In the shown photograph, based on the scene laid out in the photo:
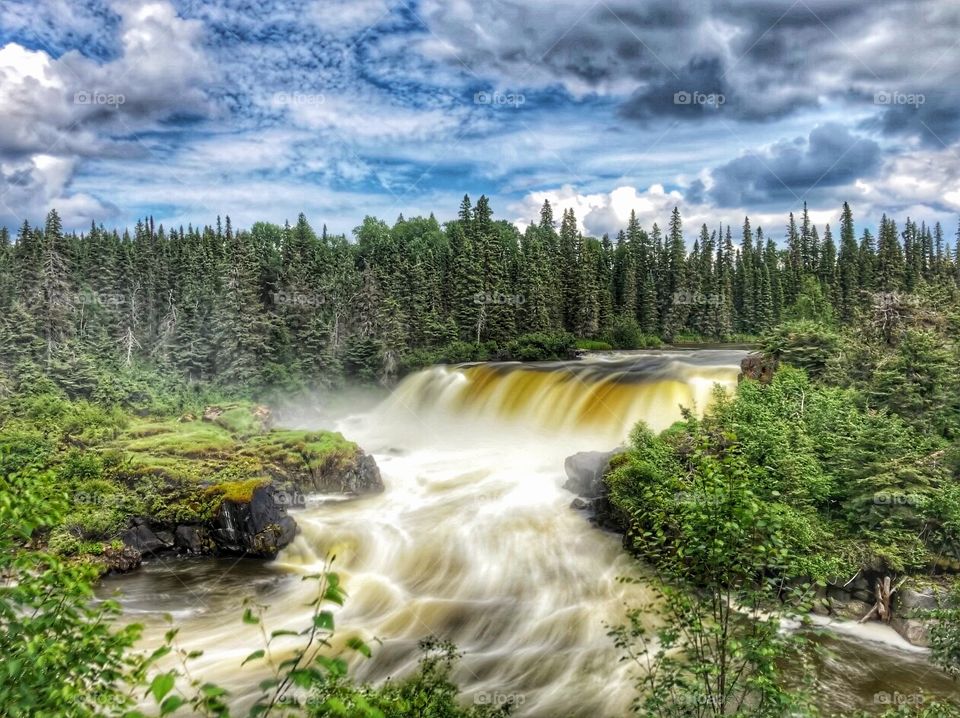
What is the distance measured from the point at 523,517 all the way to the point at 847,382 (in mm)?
11883

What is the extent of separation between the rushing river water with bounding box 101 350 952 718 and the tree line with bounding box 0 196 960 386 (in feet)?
46.0

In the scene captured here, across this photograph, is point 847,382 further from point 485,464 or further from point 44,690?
point 44,690

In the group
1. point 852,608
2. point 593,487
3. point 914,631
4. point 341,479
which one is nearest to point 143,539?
point 341,479

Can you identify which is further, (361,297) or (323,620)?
(361,297)

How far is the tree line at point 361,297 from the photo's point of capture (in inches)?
1540

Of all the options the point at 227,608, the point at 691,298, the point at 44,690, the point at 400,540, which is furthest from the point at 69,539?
the point at 691,298

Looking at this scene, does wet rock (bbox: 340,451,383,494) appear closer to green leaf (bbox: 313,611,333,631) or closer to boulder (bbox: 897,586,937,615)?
boulder (bbox: 897,586,937,615)

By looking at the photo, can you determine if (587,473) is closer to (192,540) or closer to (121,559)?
(192,540)

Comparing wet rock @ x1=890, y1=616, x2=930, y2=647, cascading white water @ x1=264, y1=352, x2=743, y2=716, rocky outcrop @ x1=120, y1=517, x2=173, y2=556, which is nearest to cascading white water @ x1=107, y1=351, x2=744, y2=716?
cascading white water @ x1=264, y1=352, x2=743, y2=716

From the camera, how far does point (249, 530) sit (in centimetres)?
1834

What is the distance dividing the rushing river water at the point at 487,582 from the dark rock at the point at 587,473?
2.88 ft

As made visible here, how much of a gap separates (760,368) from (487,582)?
14.8 meters

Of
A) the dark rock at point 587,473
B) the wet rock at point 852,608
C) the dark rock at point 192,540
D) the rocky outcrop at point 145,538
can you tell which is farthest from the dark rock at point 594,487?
the rocky outcrop at point 145,538

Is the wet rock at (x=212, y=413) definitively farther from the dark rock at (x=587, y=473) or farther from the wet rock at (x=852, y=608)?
the wet rock at (x=852, y=608)
